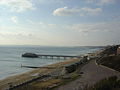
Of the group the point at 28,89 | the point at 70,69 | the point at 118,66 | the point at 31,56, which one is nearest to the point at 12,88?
the point at 28,89

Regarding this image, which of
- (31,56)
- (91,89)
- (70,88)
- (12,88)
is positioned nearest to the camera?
(91,89)

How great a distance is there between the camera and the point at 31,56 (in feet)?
338

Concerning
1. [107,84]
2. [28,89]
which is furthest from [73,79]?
[107,84]

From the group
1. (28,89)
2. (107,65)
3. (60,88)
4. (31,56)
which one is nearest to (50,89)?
(60,88)

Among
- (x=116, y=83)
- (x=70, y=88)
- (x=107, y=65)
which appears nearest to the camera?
(x=116, y=83)

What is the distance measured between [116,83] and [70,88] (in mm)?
5046

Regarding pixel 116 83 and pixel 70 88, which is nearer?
pixel 116 83

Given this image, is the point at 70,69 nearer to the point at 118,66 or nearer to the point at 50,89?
the point at 118,66

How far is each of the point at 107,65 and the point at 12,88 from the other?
62.8ft

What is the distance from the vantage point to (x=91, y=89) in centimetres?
1764

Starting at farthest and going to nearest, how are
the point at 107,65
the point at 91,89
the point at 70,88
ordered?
the point at 107,65
the point at 70,88
the point at 91,89

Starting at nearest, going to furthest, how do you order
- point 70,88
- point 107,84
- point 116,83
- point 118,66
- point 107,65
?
point 107,84, point 116,83, point 70,88, point 118,66, point 107,65

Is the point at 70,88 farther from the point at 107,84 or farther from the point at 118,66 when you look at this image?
the point at 118,66

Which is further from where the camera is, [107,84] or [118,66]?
[118,66]
